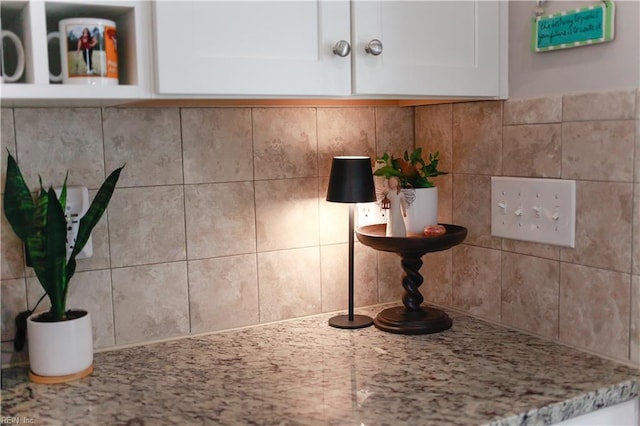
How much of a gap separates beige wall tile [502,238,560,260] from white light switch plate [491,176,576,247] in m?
0.01

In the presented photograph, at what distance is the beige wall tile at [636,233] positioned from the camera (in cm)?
135

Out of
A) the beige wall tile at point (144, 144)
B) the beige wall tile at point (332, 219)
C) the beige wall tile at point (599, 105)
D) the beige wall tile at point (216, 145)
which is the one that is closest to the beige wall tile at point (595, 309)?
the beige wall tile at point (599, 105)

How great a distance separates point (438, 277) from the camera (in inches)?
74.5

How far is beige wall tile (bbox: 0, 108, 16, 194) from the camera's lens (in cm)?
142

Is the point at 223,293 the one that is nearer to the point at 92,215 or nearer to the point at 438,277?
the point at 92,215

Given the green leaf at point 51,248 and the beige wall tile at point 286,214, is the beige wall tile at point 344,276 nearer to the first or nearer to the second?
the beige wall tile at point 286,214

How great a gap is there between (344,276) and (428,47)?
2.18ft

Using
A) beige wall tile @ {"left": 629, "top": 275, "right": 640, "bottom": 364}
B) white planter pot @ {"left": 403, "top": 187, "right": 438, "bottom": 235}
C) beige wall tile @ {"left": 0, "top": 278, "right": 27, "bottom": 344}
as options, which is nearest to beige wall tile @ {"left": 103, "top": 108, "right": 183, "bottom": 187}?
beige wall tile @ {"left": 0, "top": 278, "right": 27, "bottom": 344}

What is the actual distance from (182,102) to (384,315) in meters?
0.72

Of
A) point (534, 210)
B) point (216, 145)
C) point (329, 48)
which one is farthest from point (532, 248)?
point (216, 145)

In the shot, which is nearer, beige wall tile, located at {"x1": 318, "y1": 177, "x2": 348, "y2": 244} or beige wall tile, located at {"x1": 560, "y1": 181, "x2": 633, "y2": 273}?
beige wall tile, located at {"x1": 560, "y1": 181, "x2": 633, "y2": 273}

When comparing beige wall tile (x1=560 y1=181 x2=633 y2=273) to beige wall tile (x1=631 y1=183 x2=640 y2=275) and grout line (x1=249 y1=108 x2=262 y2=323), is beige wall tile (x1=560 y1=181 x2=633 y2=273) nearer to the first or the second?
beige wall tile (x1=631 y1=183 x2=640 y2=275)

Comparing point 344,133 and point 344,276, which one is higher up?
point 344,133

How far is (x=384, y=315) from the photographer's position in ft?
5.60
